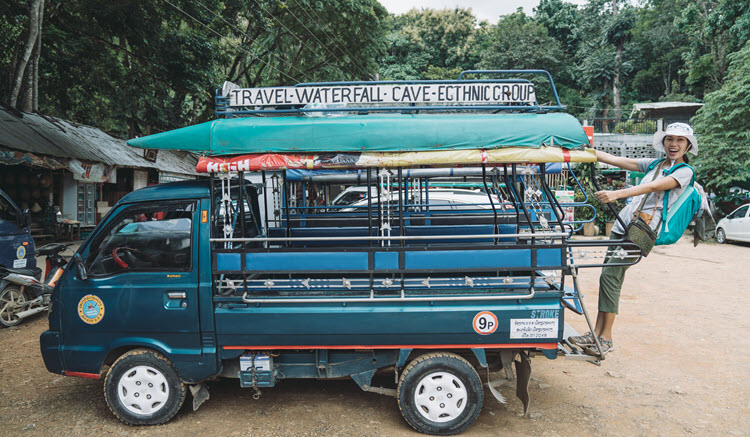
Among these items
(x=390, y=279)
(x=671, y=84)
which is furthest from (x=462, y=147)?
(x=671, y=84)

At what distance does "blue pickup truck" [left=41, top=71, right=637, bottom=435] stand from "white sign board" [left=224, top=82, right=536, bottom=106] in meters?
0.10

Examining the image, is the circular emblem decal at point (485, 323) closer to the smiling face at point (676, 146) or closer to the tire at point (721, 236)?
the smiling face at point (676, 146)

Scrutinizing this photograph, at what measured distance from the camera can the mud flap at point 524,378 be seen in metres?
3.62

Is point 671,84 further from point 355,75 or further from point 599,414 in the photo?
point 599,414

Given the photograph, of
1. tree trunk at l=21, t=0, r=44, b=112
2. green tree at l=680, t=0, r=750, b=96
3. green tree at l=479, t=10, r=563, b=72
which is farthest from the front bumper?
green tree at l=479, t=10, r=563, b=72

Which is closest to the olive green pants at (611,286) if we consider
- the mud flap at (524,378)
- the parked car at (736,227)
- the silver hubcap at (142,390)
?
the mud flap at (524,378)

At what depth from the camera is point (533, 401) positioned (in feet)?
13.5

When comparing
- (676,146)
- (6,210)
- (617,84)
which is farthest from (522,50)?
(6,210)

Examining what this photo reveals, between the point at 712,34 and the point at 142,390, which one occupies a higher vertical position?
the point at 712,34

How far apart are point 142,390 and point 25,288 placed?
428 cm

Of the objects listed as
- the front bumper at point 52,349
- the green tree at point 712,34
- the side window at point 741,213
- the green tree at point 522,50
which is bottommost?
the front bumper at point 52,349

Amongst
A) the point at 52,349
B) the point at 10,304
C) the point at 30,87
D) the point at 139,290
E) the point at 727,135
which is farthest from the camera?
the point at 727,135

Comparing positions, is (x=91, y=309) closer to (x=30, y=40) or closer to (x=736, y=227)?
Result: (x=30, y=40)

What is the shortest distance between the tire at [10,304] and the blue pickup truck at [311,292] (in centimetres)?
343
